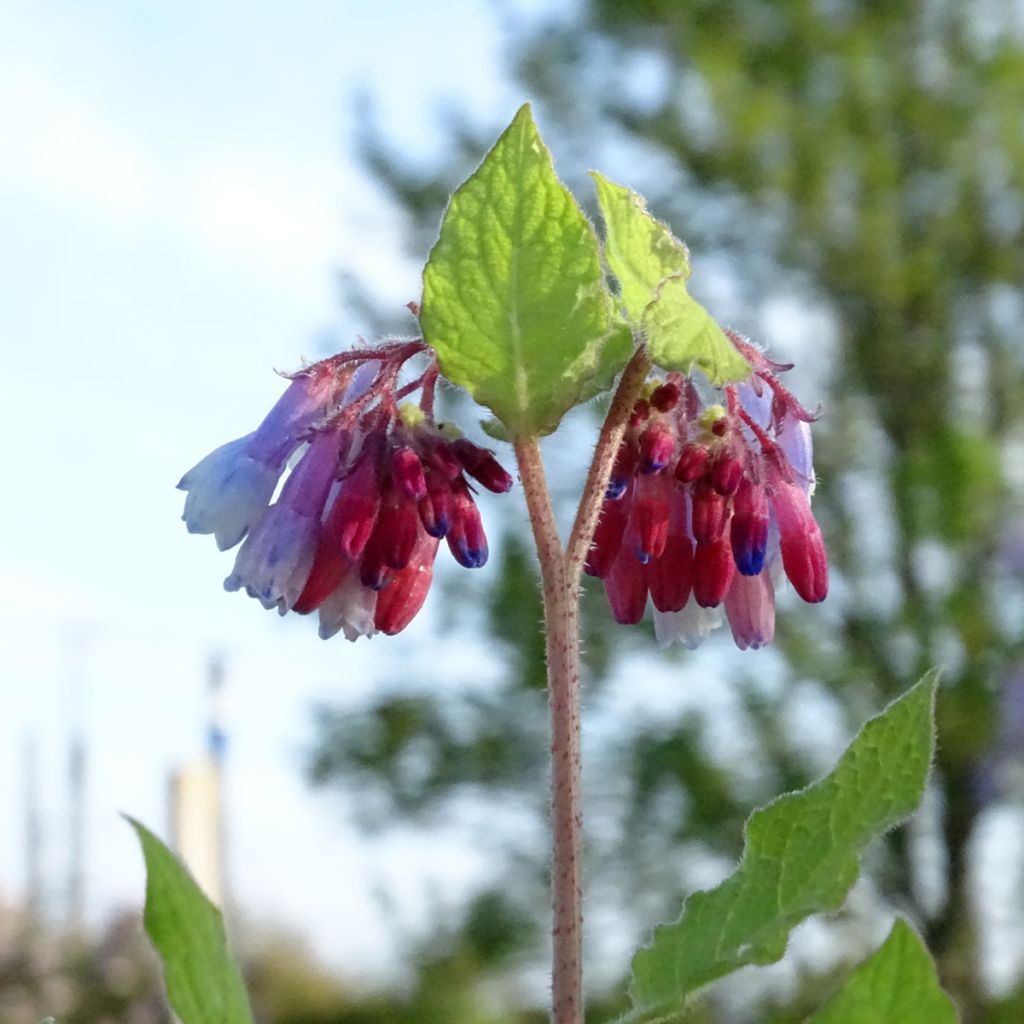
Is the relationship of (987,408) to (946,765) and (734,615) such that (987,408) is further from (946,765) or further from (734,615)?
(734,615)

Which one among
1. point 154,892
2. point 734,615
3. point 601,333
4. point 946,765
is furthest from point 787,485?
point 946,765

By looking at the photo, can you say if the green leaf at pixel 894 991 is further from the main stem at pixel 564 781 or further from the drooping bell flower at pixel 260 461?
the drooping bell flower at pixel 260 461

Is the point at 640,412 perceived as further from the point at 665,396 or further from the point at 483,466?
the point at 483,466

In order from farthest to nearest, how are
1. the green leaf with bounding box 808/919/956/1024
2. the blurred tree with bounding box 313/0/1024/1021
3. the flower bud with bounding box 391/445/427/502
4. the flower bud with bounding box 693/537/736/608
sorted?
the blurred tree with bounding box 313/0/1024/1021, the flower bud with bounding box 693/537/736/608, the flower bud with bounding box 391/445/427/502, the green leaf with bounding box 808/919/956/1024

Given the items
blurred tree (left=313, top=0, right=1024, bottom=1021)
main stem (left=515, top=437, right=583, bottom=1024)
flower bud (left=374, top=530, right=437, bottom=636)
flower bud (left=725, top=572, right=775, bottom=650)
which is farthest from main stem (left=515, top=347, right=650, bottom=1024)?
blurred tree (left=313, top=0, right=1024, bottom=1021)

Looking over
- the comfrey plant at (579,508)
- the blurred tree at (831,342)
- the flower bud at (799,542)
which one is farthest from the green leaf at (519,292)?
the blurred tree at (831,342)

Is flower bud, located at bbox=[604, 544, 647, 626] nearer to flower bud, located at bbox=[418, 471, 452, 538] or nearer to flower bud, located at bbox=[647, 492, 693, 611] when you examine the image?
flower bud, located at bbox=[647, 492, 693, 611]
